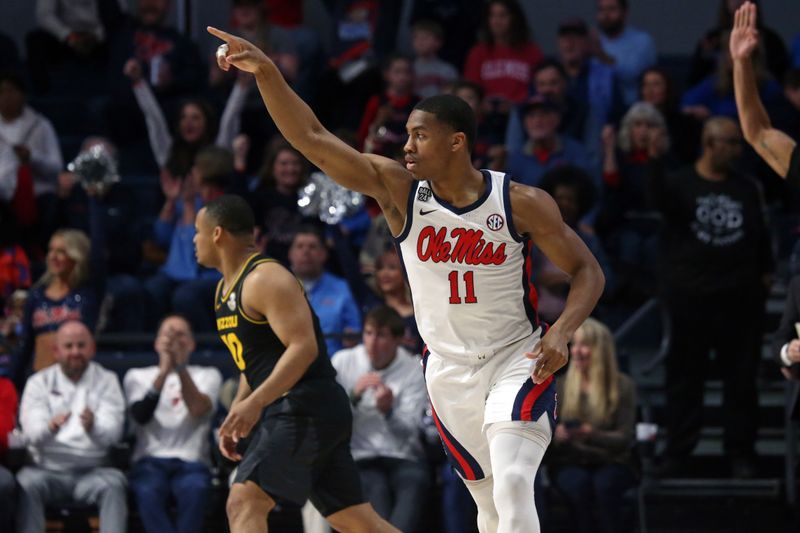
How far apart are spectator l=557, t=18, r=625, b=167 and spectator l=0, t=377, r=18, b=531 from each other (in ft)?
15.9

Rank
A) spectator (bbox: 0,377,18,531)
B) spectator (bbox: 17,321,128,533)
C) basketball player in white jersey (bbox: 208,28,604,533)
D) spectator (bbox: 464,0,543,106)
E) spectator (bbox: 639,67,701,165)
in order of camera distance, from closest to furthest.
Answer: basketball player in white jersey (bbox: 208,28,604,533), spectator (bbox: 0,377,18,531), spectator (bbox: 17,321,128,533), spectator (bbox: 639,67,701,165), spectator (bbox: 464,0,543,106)

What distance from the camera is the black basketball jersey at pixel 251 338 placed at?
6.60 m

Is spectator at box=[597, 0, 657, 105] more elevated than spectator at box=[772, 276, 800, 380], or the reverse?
spectator at box=[597, 0, 657, 105]

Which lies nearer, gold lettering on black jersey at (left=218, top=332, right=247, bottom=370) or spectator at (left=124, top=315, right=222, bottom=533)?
gold lettering on black jersey at (left=218, top=332, right=247, bottom=370)

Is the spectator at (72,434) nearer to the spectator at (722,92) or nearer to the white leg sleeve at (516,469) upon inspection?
the white leg sleeve at (516,469)

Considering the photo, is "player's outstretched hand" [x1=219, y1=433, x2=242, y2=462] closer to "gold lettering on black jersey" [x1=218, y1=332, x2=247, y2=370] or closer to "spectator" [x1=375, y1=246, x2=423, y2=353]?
"gold lettering on black jersey" [x1=218, y1=332, x2=247, y2=370]

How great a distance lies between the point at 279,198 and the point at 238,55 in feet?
16.2

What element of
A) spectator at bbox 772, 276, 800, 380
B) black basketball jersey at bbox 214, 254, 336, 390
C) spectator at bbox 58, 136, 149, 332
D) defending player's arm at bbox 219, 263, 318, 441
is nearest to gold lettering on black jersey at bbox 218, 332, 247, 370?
black basketball jersey at bbox 214, 254, 336, 390

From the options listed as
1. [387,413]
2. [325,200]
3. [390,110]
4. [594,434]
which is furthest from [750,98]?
[390,110]

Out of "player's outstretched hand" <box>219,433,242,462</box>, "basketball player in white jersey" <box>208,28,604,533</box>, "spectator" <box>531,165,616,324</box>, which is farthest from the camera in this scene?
"spectator" <box>531,165,616,324</box>

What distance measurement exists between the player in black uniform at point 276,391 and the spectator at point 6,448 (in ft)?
7.50

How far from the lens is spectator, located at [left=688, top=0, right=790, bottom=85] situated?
1177 centimetres

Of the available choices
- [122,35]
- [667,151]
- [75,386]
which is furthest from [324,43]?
[75,386]

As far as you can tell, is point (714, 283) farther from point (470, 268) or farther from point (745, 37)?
point (470, 268)
